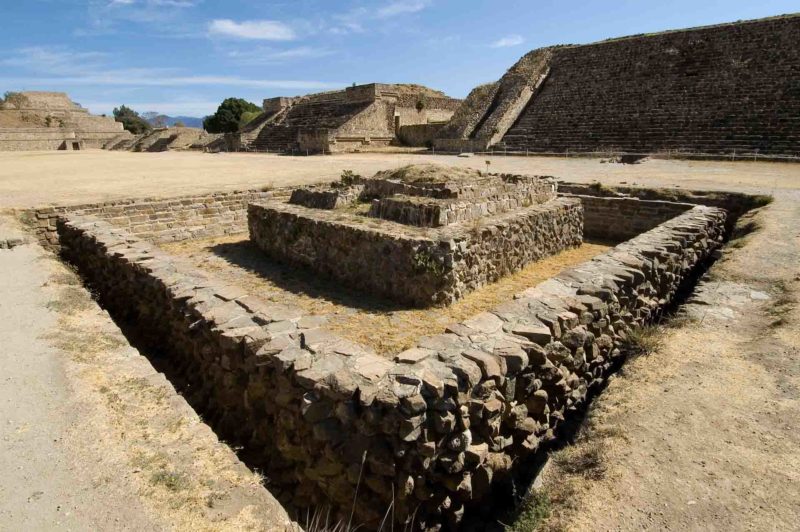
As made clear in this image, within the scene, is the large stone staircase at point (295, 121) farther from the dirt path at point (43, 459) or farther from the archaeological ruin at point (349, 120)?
the dirt path at point (43, 459)

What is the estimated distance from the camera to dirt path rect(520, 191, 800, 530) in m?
2.38

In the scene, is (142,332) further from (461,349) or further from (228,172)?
(228,172)

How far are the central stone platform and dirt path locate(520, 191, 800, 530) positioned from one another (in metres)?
3.08

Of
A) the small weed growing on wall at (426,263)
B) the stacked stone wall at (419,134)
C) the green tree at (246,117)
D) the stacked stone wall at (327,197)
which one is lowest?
the small weed growing on wall at (426,263)

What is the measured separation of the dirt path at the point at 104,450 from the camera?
2.35m

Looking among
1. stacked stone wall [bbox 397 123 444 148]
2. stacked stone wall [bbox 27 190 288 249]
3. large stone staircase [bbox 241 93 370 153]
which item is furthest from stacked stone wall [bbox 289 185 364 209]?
A: large stone staircase [bbox 241 93 370 153]

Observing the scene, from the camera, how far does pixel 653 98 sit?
24.5 m

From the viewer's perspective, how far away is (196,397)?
14.4 ft

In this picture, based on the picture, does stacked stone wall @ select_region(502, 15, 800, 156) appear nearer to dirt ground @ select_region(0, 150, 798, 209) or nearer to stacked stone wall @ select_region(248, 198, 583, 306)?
dirt ground @ select_region(0, 150, 798, 209)

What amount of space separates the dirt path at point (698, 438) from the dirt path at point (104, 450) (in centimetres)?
168

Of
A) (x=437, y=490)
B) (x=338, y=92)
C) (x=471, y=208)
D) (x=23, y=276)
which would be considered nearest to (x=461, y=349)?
(x=437, y=490)

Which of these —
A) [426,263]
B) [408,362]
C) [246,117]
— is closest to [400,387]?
[408,362]

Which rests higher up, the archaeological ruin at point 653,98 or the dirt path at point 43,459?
the archaeological ruin at point 653,98

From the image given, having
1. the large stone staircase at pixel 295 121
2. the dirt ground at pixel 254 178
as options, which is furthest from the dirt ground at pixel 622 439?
the large stone staircase at pixel 295 121
